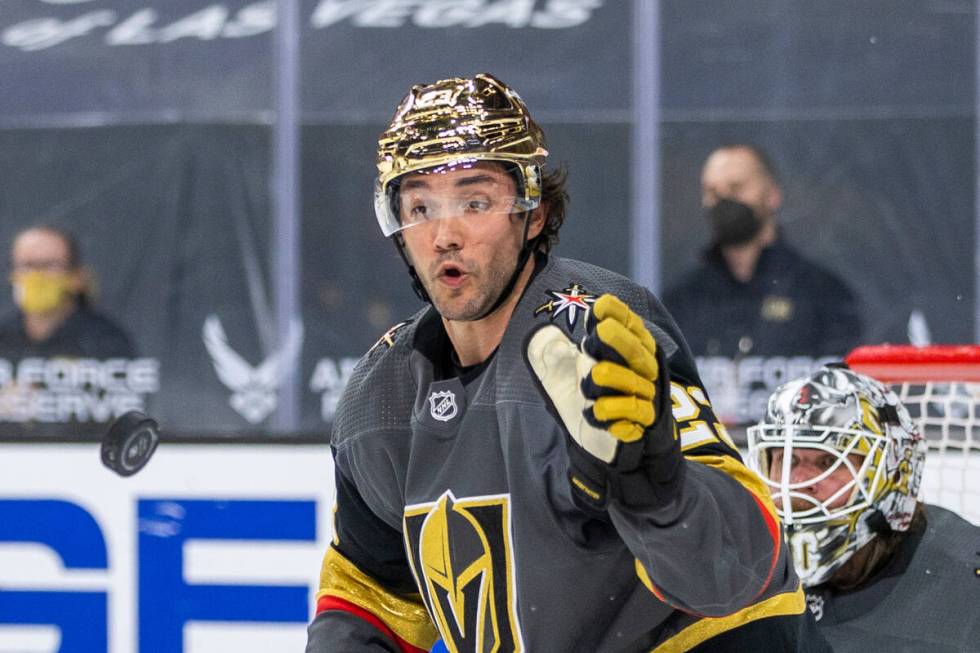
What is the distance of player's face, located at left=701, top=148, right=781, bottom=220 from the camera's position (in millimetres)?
5074

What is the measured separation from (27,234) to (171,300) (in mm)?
563

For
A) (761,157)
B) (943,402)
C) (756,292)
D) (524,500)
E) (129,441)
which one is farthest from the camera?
(761,157)

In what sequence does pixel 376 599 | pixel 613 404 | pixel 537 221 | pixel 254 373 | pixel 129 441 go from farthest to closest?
1. pixel 254 373
2. pixel 129 441
3. pixel 376 599
4. pixel 537 221
5. pixel 613 404

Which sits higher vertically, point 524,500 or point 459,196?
point 459,196

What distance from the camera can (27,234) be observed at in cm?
543

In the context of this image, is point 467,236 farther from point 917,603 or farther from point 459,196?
point 917,603

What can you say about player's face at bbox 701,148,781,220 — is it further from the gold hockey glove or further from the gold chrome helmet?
the gold hockey glove

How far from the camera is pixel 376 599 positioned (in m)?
2.05

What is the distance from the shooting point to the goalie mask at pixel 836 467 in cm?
245

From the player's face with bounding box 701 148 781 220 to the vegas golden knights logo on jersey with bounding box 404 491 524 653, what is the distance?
3.39 m

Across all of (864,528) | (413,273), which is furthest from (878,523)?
(413,273)

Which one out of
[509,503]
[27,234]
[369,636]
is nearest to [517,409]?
[509,503]

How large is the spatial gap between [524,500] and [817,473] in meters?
0.93

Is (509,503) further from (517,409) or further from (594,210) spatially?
(594,210)
